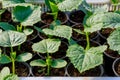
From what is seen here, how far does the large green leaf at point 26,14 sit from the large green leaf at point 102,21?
0.19 m

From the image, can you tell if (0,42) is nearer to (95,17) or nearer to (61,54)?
(61,54)

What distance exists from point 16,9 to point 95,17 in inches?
11.6

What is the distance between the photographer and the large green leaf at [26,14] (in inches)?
47.7

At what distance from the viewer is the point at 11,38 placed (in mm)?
1128

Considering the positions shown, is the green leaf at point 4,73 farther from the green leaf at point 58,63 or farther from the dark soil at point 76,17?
the dark soil at point 76,17

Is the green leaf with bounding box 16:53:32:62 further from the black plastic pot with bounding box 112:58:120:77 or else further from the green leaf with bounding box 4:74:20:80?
the black plastic pot with bounding box 112:58:120:77

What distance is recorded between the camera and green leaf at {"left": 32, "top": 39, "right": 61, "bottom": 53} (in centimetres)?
112

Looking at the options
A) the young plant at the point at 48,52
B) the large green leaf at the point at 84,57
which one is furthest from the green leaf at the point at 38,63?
the large green leaf at the point at 84,57

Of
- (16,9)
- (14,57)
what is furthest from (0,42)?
(16,9)

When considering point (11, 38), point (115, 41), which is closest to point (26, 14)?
point (11, 38)

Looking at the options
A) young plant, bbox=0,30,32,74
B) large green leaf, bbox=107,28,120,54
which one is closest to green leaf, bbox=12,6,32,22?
young plant, bbox=0,30,32,74

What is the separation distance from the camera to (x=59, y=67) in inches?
43.9

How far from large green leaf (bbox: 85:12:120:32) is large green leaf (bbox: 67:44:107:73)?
77mm

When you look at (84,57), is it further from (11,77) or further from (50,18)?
(50,18)
